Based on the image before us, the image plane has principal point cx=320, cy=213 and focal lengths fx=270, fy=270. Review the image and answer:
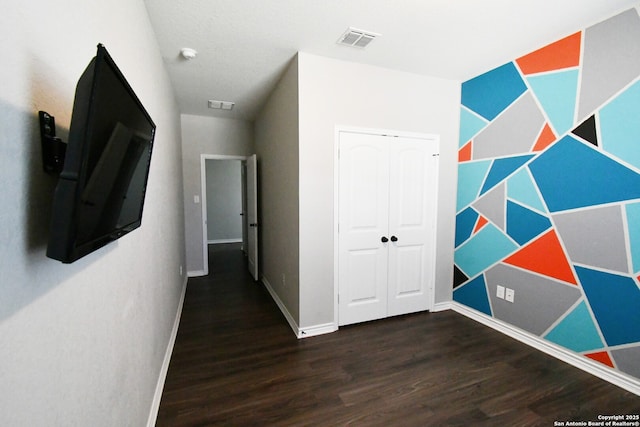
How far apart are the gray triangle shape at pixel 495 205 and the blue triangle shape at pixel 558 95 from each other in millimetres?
699

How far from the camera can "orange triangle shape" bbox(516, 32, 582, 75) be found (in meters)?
2.23

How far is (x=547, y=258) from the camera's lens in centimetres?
244

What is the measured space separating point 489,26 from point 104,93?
8.84 ft

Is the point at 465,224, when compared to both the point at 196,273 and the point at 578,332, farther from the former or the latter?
the point at 196,273

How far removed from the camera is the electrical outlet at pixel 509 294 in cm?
272

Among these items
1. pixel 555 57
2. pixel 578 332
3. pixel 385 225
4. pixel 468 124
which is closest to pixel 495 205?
pixel 468 124

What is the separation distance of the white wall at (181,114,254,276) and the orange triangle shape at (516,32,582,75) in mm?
4112

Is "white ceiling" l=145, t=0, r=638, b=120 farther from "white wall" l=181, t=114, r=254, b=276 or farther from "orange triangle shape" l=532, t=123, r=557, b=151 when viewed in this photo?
"white wall" l=181, t=114, r=254, b=276

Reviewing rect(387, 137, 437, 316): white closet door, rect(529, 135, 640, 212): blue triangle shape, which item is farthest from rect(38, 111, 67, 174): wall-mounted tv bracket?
rect(529, 135, 640, 212): blue triangle shape

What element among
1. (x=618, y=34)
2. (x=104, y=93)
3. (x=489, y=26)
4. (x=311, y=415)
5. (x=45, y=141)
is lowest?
(x=311, y=415)

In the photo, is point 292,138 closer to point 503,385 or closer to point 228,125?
point 228,125

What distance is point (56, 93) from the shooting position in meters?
0.79

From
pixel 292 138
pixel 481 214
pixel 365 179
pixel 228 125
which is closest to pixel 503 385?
pixel 481 214

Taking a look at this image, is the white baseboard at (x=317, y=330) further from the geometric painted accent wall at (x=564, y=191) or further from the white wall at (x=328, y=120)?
the geometric painted accent wall at (x=564, y=191)
